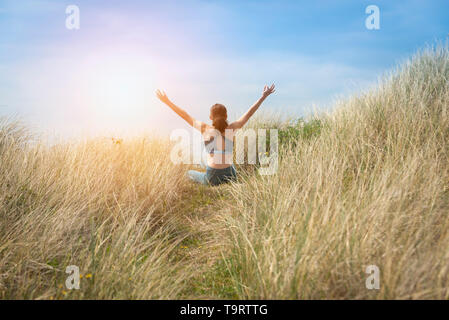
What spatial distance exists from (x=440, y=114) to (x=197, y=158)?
4.89 m

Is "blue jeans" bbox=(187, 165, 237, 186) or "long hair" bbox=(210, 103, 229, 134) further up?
"long hair" bbox=(210, 103, 229, 134)

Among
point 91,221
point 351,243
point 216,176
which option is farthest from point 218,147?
point 351,243

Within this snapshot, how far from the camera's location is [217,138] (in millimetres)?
6125

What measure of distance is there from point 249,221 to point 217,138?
280 centimetres

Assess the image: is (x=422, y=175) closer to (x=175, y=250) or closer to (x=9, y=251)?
(x=175, y=250)

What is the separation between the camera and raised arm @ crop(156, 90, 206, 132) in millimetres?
5852

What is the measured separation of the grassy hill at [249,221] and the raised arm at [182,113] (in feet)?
2.91

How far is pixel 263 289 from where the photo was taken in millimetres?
2225

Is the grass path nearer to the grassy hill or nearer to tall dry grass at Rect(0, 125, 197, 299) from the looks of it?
the grassy hill

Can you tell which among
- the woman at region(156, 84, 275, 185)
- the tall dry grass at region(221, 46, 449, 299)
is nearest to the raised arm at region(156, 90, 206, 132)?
the woman at region(156, 84, 275, 185)

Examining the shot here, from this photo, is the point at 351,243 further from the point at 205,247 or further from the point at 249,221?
the point at 205,247

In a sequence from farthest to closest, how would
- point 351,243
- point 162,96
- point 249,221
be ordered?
1. point 162,96
2. point 249,221
3. point 351,243

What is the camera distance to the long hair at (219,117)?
6012mm
